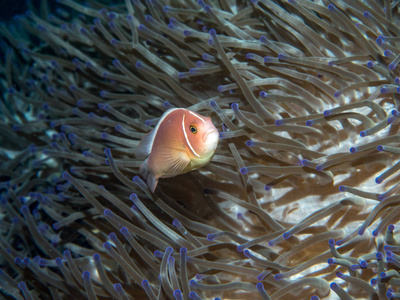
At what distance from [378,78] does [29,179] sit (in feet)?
7.48

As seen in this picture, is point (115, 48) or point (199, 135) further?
point (115, 48)

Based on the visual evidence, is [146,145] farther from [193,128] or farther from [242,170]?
[242,170]

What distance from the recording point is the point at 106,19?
2.50 m

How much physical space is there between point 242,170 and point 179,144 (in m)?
0.29

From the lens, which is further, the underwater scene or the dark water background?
the dark water background

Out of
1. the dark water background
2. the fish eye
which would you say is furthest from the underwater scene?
the dark water background

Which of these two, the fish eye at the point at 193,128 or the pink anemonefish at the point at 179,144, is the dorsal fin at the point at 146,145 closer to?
the pink anemonefish at the point at 179,144

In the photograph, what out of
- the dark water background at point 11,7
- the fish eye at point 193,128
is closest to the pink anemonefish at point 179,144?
the fish eye at point 193,128

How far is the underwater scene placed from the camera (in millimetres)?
1338

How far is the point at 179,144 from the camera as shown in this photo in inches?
51.7

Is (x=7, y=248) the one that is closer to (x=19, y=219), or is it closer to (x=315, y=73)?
(x=19, y=219)

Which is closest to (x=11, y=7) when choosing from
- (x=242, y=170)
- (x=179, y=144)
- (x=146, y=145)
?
(x=146, y=145)

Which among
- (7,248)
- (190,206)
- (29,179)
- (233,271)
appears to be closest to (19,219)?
(7,248)

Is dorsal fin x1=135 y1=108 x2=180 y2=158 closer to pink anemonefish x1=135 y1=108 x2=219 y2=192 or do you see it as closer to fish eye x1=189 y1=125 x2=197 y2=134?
pink anemonefish x1=135 y1=108 x2=219 y2=192
